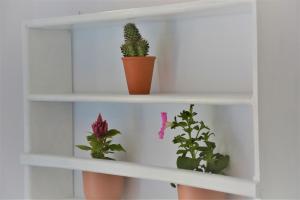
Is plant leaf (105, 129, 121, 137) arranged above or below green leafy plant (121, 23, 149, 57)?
below

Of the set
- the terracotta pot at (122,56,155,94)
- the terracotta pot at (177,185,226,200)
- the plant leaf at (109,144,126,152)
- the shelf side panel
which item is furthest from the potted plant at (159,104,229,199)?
the shelf side panel

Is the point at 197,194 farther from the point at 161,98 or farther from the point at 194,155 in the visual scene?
the point at 161,98

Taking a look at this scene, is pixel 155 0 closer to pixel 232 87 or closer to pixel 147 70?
pixel 147 70

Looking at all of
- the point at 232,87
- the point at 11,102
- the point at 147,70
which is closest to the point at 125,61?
the point at 147,70

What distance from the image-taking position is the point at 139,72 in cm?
160

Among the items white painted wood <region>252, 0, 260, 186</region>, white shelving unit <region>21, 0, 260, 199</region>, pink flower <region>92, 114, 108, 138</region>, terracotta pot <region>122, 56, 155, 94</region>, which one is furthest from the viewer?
pink flower <region>92, 114, 108, 138</region>

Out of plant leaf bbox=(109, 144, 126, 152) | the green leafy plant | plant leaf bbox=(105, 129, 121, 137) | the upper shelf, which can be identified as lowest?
plant leaf bbox=(109, 144, 126, 152)

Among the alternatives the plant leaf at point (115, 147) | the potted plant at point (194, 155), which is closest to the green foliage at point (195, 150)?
the potted plant at point (194, 155)

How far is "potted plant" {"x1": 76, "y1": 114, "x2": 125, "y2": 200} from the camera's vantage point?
1.73 meters

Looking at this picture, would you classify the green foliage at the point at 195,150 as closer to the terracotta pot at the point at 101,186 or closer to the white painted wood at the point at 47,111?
A: the terracotta pot at the point at 101,186

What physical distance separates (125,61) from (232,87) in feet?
1.04

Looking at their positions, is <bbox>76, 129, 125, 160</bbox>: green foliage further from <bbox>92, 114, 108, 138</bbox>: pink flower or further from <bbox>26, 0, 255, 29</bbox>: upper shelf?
<bbox>26, 0, 255, 29</bbox>: upper shelf

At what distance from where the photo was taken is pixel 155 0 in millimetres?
1718

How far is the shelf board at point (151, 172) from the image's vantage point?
136 centimetres
